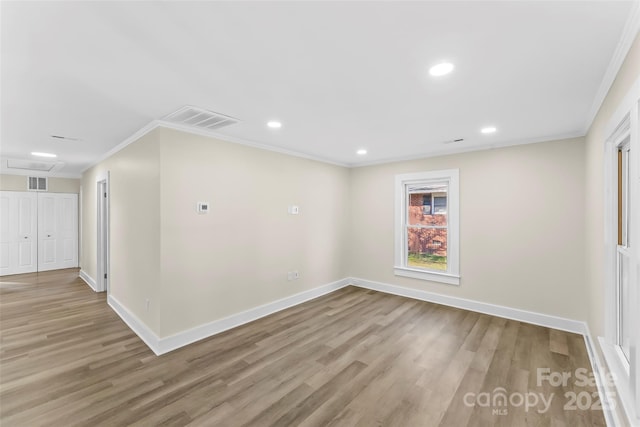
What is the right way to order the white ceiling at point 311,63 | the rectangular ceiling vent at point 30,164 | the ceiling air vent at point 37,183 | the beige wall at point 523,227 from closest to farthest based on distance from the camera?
the white ceiling at point 311,63, the beige wall at point 523,227, the rectangular ceiling vent at point 30,164, the ceiling air vent at point 37,183

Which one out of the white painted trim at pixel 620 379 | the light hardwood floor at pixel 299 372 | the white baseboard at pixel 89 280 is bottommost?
the light hardwood floor at pixel 299 372

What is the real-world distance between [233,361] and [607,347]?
3234mm

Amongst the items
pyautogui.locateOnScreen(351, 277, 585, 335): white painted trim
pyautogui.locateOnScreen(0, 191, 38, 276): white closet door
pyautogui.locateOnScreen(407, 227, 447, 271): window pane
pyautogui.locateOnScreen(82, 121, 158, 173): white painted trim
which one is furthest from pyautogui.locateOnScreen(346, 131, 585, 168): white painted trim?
pyautogui.locateOnScreen(0, 191, 38, 276): white closet door

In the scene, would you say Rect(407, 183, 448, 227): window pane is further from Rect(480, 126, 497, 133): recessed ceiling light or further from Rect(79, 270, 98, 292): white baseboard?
Rect(79, 270, 98, 292): white baseboard

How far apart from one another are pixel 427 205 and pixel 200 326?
3981mm

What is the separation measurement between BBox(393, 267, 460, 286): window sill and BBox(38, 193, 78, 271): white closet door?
833cm

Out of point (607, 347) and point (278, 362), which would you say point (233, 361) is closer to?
point (278, 362)

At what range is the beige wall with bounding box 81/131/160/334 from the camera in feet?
10.1

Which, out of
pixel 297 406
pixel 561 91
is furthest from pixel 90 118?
pixel 561 91

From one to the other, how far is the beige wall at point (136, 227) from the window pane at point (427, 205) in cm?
401

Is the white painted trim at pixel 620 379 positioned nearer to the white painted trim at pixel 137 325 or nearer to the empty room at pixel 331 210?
the empty room at pixel 331 210

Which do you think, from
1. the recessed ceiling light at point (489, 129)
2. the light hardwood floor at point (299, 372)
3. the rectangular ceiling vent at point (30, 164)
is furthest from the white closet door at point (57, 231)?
the recessed ceiling light at point (489, 129)

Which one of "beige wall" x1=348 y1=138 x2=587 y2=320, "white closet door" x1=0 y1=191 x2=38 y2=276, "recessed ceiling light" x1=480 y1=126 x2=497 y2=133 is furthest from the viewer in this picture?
"white closet door" x1=0 y1=191 x2=38 y2=276

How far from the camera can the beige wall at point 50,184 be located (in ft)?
20.8
